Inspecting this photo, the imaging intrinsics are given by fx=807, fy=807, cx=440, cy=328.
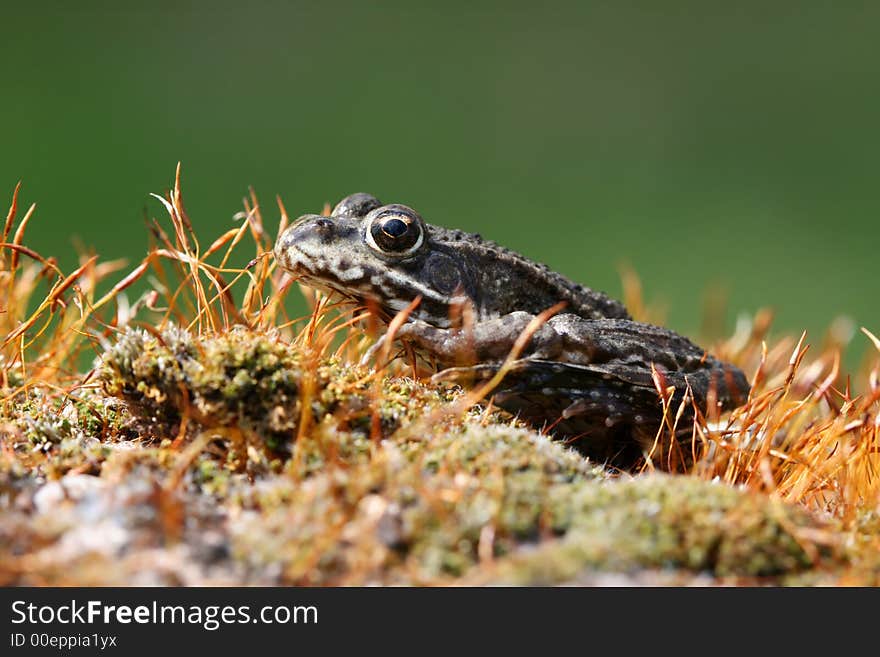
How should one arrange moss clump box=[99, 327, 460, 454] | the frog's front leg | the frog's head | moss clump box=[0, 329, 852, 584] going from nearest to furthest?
moss clump box=[0, 329, 852, 584] < moss clump box=[99, 327, 460, 454] < the frog's front leg < the frog's head

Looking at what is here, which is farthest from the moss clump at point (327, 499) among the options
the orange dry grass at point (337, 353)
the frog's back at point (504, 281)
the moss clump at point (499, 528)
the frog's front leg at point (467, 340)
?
the frog's back at point (504, 281)

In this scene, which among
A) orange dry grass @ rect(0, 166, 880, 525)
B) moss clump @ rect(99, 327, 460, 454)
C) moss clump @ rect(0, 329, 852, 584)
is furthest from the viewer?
orange dry grass @ rect(0, 166, 880, 525)

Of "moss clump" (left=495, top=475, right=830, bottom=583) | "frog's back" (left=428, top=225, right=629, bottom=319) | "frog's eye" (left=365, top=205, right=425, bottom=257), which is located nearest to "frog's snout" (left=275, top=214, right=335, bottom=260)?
"frog's eye" (left=365, top=205, right=425, bottom=257)

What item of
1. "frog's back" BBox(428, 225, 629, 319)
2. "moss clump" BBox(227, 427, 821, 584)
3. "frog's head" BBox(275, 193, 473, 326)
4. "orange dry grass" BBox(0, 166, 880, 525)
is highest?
"frog's back" BBox(428, 225, 629, 319)

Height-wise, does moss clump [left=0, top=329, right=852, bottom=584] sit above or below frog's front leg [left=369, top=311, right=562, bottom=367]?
below

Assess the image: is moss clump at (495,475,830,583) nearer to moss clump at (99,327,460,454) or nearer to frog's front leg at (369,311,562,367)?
moss clump at (99,327,460,454)

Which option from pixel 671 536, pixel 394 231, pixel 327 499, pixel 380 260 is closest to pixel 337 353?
pixel 380 260

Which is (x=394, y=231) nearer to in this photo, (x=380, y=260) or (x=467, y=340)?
(x=380, y=260)

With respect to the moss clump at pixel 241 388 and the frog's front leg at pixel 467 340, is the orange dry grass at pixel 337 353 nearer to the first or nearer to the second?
the moss clump at pixel 241 388

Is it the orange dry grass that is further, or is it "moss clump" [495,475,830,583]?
the orange dry grass
